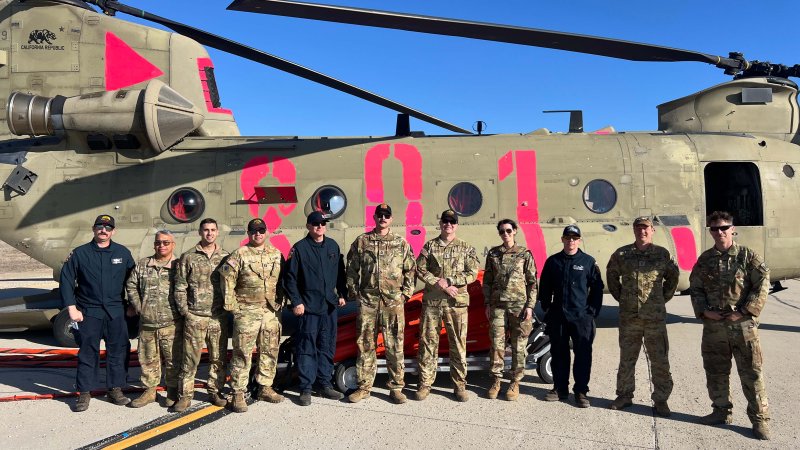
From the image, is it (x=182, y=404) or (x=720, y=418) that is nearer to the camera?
(x=720, y=418)

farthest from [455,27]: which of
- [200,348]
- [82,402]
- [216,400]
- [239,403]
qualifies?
[82,402]

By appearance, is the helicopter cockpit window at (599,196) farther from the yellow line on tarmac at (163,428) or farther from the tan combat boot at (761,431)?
the yellow line on tarmac at (163,428)

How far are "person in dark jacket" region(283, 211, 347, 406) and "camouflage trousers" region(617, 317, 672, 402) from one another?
2858mm

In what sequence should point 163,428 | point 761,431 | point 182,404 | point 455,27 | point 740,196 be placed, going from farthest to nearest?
point 740,196
point 455,27
point 182,404
point 163,428
point 761,431

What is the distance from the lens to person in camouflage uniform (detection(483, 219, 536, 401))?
17.6ft

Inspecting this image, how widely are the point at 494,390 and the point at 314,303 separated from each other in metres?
2.06

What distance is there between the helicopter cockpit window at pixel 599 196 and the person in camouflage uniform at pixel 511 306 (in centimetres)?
342

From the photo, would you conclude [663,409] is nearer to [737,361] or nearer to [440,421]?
[737,361]

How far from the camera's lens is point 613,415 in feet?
16.3

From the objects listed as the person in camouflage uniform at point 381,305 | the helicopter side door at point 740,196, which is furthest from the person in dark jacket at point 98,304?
the helicopter side door at point 740,196

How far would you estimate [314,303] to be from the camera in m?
5.36

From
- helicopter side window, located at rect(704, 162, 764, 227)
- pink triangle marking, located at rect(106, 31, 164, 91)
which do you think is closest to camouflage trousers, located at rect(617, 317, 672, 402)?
helicopter side window, located at rect(704, 162, 764, 227)

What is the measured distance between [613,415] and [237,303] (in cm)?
379

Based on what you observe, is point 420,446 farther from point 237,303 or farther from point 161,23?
point 161,23
